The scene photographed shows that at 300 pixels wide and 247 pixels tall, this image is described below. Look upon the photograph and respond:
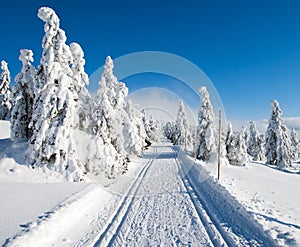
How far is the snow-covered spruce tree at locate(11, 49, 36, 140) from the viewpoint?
16.7m

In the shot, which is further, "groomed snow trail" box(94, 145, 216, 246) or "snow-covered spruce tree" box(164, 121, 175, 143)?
"snow-covered spruce tree" box(164, 121, 175, 143)

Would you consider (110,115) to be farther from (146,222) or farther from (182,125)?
(182,125)

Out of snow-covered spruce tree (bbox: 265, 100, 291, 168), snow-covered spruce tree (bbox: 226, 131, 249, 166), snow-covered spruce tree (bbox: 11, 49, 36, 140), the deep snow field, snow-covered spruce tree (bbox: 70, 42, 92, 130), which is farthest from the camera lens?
snow-covered spruce tree (bbox: 226, 131, 249, 166)

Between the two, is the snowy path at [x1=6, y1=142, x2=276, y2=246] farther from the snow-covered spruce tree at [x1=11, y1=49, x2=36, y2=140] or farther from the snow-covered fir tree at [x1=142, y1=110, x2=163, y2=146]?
the snow-covered fir tree at [x1=142, y1=110, x2=163, y2=146]

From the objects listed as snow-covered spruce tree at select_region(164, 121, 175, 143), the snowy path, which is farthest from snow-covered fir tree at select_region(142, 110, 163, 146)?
the snowy path

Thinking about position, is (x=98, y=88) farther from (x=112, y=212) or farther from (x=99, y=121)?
(x=112, y=212)

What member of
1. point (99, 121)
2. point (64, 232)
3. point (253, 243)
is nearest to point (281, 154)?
point (99, 121)

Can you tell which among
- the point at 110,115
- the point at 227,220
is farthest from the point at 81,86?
the point at 227,220

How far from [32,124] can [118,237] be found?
36.3 feet

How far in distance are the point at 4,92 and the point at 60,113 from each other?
34224mm

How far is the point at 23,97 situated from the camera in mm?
16969

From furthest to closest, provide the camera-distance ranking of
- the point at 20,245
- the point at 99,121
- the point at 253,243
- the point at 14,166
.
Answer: the point at 99,121 → the point at 14,166 → the point at 253,243 → the point at 20,245

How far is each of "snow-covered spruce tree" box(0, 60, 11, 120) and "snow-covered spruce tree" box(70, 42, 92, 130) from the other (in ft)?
96.5

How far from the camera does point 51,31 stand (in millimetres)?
15070
